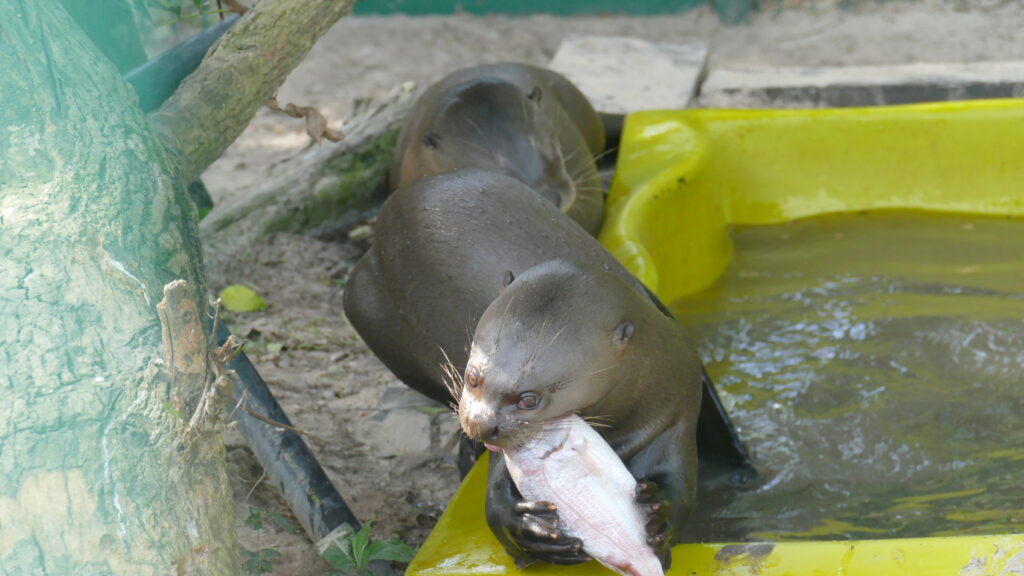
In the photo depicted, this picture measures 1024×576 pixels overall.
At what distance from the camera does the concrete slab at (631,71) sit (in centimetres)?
498

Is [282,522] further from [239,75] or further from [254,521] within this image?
[239,75]

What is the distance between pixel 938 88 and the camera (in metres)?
4.65

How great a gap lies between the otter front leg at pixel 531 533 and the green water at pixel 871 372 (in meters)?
0.72

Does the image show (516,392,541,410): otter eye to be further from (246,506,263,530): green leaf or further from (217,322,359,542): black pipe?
(246,506,263,530): green leaf

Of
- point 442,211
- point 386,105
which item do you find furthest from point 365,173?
point 442,211

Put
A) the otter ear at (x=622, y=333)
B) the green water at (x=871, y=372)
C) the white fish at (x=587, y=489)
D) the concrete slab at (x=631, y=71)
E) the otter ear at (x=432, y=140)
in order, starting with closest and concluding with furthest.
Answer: the white fish at (x=587, y=489) → the otter ear at (x=622, y=333) → the green water at (x=871, y=372) → the otter ear at (x=432, y=140) → the concrete slab at (x=631, y=71)

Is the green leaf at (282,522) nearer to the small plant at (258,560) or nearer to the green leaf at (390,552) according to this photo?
the small plant at (258,560)

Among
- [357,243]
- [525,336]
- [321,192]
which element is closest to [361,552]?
[525,336]

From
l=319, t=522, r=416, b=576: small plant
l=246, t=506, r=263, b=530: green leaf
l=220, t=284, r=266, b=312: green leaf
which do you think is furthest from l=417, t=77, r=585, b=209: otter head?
l=319, t=522, r=416, b=576: small plant

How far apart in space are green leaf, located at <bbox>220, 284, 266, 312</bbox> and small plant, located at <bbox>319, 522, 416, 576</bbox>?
1.52 meters

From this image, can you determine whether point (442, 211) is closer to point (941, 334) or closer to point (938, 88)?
point (941, 334)

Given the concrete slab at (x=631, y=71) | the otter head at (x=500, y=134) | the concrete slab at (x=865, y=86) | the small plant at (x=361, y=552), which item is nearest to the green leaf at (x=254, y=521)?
the small plant at (x=361, y=552)

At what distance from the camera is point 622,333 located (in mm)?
1976

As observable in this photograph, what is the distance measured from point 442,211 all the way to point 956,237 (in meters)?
2.04
